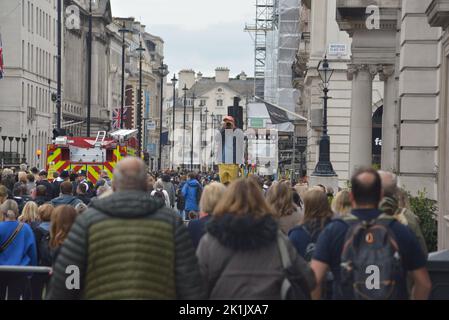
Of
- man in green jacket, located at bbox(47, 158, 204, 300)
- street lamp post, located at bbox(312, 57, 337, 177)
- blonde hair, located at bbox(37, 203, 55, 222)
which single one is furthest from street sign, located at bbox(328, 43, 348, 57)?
man in green jacket, located at bbox(47, 158, 204, 300)

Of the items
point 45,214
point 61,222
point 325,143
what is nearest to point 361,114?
point 325,143

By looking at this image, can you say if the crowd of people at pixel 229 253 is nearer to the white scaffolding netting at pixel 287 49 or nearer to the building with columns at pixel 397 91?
the building with columns at pixel 397 91

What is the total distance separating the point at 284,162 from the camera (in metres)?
84.4

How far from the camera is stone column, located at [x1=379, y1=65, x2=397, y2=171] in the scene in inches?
1091

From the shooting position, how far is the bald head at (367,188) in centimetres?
830

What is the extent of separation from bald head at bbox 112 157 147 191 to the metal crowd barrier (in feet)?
13.0

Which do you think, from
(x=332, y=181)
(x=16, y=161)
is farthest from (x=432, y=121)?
(x=16, y=161)

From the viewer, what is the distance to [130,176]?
792cm

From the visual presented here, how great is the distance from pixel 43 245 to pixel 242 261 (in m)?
5.86

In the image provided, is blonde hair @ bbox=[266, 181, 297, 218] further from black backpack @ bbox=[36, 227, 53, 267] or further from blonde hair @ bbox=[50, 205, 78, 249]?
black backpack @ bbox=[36, 227, 53, 267]

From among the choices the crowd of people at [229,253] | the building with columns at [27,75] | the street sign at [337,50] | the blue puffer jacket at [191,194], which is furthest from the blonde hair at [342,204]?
the building with columns at [27,75]

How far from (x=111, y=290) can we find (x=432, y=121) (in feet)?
47.6

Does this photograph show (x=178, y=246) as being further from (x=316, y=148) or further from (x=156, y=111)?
(x=156, y=111)

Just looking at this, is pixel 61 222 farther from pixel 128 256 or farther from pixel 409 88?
pixel 409 88
